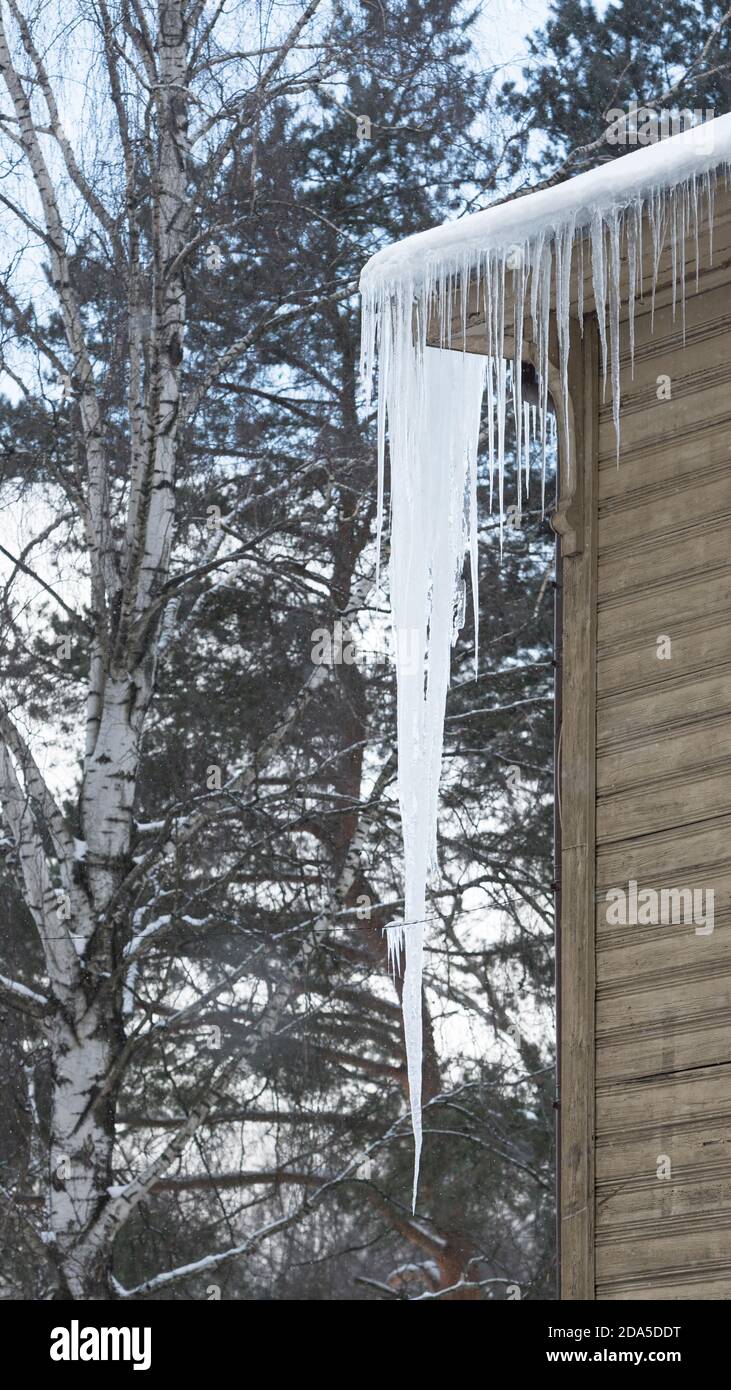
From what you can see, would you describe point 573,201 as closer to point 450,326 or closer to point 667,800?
point 450,326

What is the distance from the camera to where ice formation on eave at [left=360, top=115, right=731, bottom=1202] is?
379 centimetres

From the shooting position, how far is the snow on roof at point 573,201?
143 inches

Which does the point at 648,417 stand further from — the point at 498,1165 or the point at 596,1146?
the point at 498,1165

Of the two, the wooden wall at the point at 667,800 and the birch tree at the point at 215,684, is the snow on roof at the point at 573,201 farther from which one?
the birch tree at the point at 215,684

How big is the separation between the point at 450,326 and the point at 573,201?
683mm

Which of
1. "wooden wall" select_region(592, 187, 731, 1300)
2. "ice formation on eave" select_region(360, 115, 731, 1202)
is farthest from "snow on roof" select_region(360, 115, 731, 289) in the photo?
"wooden wall" select_region(592, 187, 731, 1300)

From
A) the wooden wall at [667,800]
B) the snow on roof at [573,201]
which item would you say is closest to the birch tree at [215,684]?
the snow on roof at [573,201]

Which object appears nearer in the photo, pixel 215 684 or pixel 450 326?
pixel 450 326

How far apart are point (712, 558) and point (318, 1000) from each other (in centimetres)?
905

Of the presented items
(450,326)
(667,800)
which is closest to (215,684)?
(450,326)

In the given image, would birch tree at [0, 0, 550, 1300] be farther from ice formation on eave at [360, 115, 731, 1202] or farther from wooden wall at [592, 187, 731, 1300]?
wooden wall at [592, 187, 731, 1300]

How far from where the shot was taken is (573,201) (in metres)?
3.87
